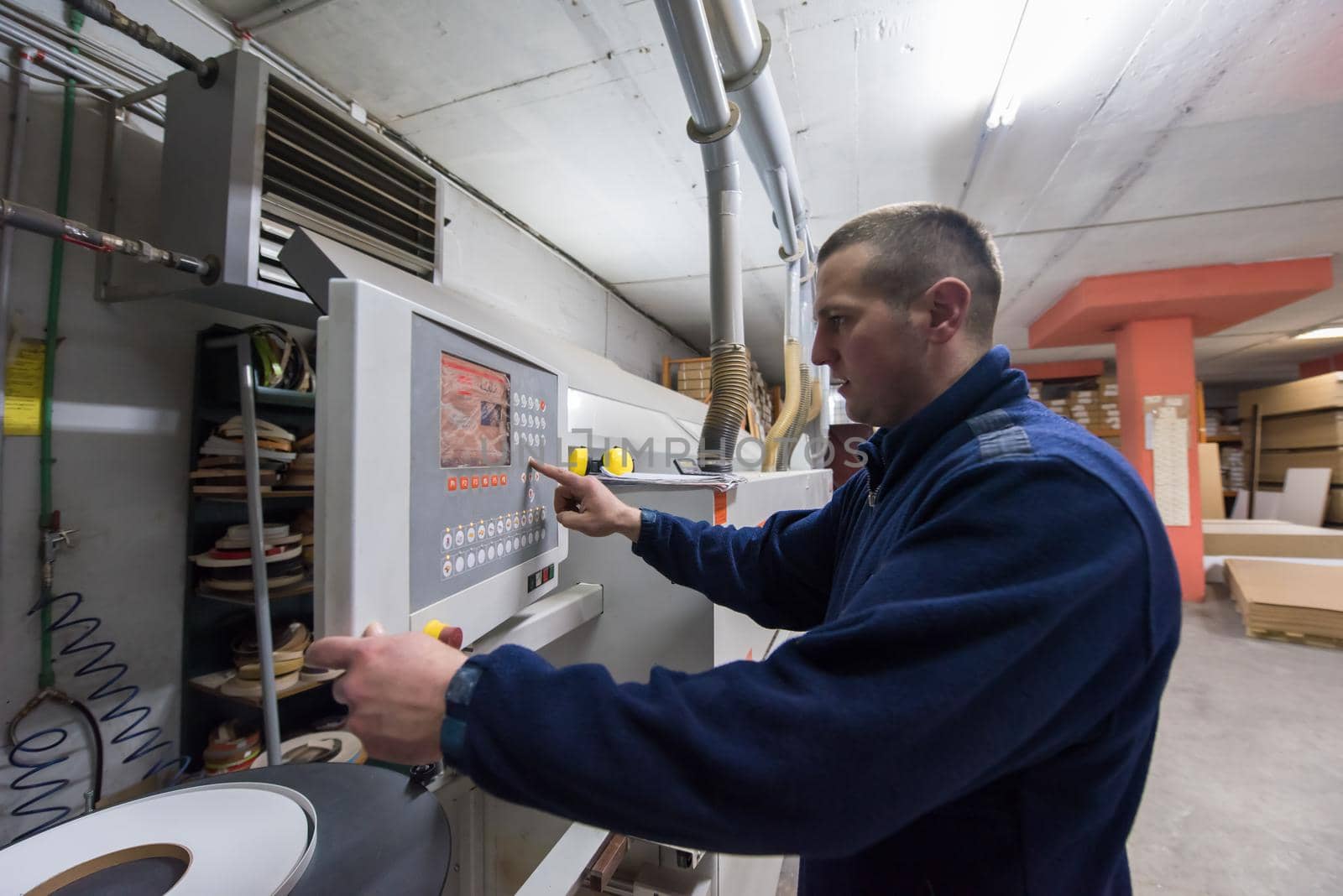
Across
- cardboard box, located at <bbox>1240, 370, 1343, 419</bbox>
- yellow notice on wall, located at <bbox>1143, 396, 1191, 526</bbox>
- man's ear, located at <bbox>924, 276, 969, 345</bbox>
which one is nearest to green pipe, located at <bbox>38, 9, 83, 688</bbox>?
man's ear, located at <bbox>924, 276, 969, 345</bbox>

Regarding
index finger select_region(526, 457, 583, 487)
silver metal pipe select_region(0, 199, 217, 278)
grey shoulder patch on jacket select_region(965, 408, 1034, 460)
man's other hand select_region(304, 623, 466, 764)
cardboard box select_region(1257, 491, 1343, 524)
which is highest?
silver metal pipe select_region(0, 199, 217, 278)

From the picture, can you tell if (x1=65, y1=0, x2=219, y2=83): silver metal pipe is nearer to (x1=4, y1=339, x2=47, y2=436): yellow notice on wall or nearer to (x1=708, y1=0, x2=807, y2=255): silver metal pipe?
(x1=4, y1=339, x2=47, y2=436): yellow notice on wall

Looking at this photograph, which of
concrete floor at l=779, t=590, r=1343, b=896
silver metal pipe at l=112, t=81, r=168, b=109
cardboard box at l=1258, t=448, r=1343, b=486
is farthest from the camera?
cardboard box at l=1258, t=448, r=1343, b=486

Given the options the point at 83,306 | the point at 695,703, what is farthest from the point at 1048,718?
the point at 83,306

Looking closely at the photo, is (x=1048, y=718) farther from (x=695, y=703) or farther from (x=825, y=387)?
(x=825, y=387)

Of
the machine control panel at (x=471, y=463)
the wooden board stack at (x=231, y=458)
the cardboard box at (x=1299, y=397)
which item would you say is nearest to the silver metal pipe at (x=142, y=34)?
the wooden board stack at (x=231, y=458)

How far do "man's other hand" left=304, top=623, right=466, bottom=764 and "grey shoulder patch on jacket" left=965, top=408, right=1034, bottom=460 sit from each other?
1.66 feet

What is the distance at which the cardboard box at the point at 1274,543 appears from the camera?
14.0 feet

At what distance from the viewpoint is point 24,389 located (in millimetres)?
1103

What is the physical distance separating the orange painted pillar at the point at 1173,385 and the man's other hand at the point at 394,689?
518 centimetres

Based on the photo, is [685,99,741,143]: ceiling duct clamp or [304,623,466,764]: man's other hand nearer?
[304,623,466,764]: man's other hand

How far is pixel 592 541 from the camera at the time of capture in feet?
3.43

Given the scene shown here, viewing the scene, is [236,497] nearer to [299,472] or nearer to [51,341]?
[299,472]

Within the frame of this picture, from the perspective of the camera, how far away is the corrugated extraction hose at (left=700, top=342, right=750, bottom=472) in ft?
4.87
